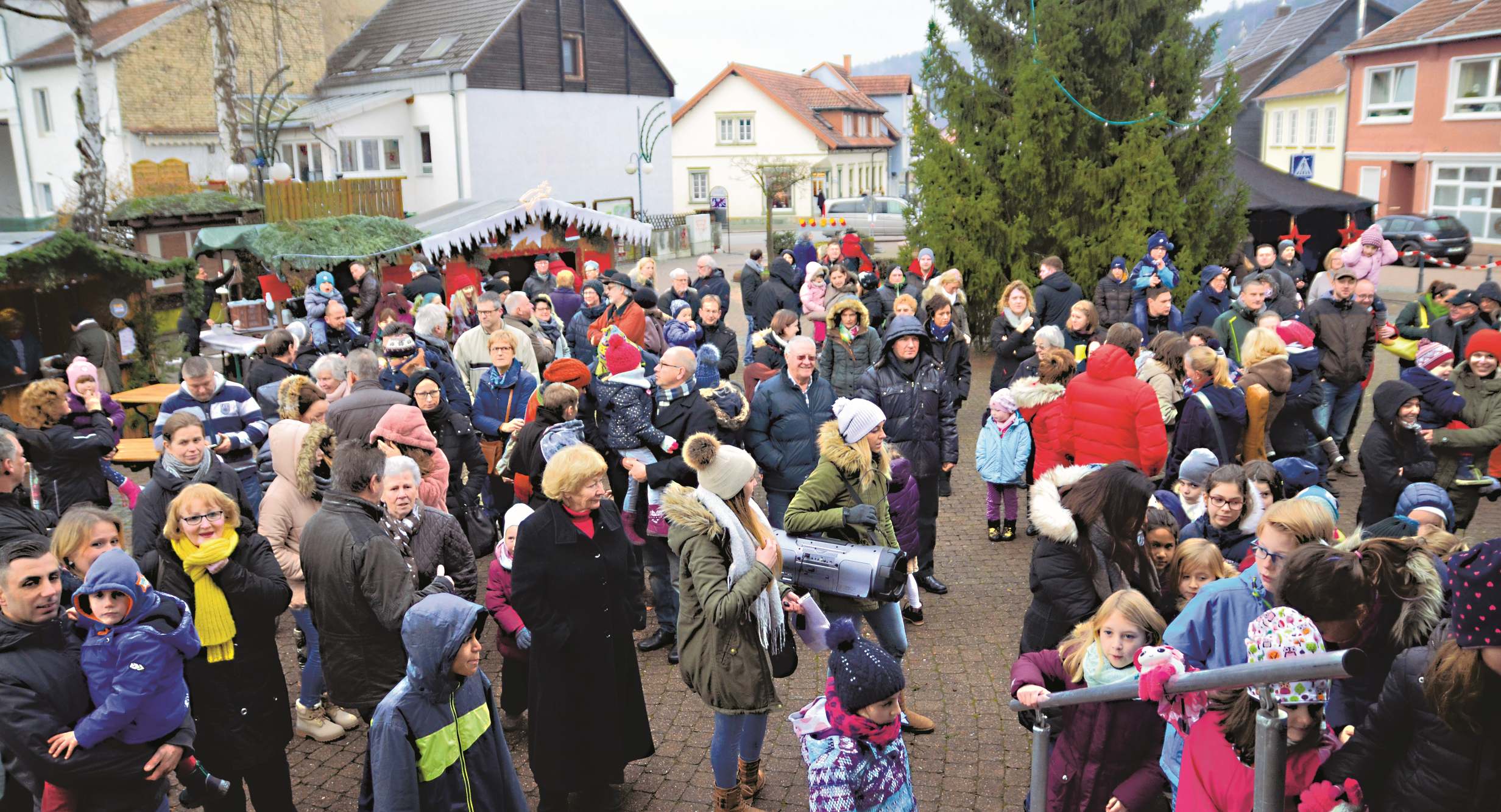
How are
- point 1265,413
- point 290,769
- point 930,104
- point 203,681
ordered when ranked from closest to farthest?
point 203,681, point 290,769, point 1265,413, point 930,104

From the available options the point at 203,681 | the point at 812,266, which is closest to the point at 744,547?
the point at 203,681

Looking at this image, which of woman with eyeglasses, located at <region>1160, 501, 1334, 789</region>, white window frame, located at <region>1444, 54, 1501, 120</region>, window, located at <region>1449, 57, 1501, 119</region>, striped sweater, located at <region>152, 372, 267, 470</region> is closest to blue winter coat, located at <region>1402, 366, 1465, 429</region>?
woman with eyeglasses, located at <region>1160, 501, 1334, 789</region>

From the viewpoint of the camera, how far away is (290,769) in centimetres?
546

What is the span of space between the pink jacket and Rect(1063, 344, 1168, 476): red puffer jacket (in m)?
4.29

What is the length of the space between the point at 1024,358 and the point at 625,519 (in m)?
4.82

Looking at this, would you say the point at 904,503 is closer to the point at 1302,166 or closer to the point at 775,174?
the point at 1302,166

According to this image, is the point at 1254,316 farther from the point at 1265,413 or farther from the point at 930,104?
the point at 930,104

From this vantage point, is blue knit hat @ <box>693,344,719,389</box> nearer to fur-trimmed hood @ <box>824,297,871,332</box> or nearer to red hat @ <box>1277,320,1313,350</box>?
fur-trimmed hood @ <box>824,297,871,332</box>

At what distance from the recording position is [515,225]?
18234 mm

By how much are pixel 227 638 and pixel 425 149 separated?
3329 cm

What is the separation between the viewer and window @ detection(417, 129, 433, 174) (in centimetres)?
3447

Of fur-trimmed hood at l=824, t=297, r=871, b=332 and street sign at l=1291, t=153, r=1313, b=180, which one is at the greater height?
street sign at l=1291, t=153, r=1313, b=180

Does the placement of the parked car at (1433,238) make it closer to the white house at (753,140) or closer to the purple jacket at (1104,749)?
the purple jacket at (1104,749)

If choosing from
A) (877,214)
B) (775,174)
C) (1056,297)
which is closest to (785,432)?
(1056,297)
